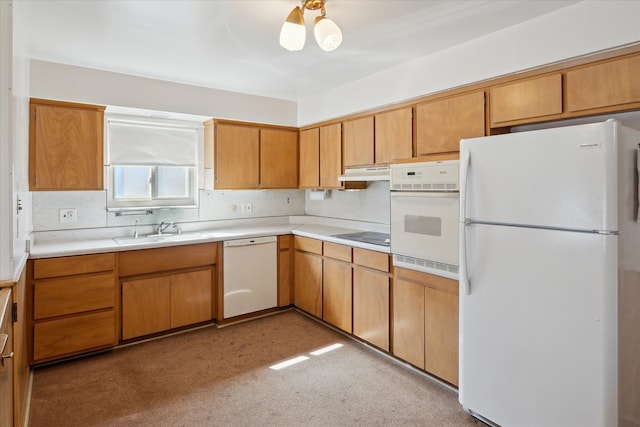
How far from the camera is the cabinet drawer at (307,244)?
3.68 meters

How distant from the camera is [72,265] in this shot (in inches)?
111

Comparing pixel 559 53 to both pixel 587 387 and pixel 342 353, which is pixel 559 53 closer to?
pixel 587 387

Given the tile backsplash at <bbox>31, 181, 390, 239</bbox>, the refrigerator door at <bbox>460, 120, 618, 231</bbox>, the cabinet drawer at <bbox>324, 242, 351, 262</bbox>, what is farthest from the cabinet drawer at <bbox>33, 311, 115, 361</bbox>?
the refrigerator door at <bbox>460, 120, 618, 231</bbox>

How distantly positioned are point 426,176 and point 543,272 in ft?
3.24

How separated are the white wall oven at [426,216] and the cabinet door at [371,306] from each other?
0.30 metres

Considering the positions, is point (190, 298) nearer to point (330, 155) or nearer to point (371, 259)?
point (371, 259)

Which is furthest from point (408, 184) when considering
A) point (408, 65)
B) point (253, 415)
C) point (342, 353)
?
point (253, 415)

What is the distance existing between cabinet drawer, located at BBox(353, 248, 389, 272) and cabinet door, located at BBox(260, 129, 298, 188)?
1487 mm

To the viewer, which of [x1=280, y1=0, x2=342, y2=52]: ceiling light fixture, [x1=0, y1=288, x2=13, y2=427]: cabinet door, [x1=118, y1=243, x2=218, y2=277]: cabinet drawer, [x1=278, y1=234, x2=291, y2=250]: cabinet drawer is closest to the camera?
[x1=0, y1=288, x2=13, y2=427]: cabinet door

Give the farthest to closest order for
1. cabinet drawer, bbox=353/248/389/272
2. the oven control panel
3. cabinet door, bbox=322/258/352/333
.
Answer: cabinet door, bbox=322/258/352/333
cabinet drawer, bbox=353/248/389/272
the oven control panel

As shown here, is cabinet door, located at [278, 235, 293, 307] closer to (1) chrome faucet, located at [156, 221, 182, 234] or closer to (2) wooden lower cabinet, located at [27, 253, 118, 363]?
(1) chrome faucet, located at [156, 221, 182, 234]

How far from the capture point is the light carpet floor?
2203 mm

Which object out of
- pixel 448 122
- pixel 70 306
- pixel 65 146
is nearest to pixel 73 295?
pixel 70 306

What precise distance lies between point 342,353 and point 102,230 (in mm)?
2504
